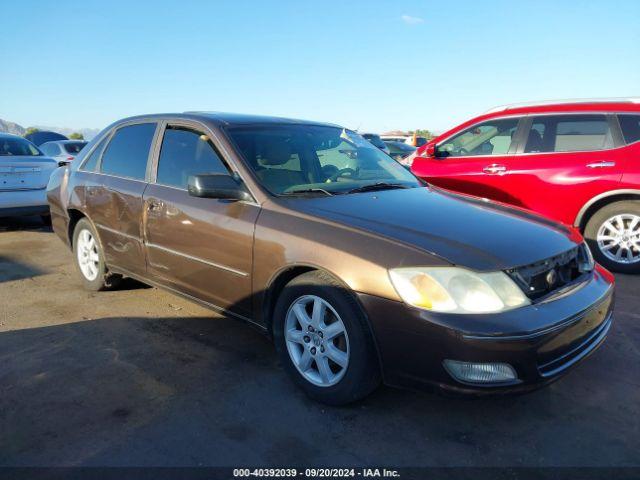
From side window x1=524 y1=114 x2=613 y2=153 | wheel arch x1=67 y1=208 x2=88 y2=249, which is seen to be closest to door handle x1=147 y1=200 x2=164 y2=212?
wheel arch x1=67 y1=208 x2=88 y2=249

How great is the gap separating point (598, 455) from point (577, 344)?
20.4 inches

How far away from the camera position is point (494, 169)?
5.67 m

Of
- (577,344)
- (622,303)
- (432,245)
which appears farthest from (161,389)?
(622,303)

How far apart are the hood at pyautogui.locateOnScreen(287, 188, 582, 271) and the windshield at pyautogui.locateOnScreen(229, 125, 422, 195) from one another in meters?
0.24

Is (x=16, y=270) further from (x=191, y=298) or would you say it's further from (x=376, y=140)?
(x=376, y=140)

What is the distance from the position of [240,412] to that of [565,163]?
14.3 feet

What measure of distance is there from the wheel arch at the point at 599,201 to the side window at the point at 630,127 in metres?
0.53

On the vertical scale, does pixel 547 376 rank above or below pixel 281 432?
above

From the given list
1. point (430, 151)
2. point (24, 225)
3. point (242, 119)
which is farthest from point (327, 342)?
point (24, 225)

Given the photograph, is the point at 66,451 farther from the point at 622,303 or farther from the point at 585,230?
the point at 585,230

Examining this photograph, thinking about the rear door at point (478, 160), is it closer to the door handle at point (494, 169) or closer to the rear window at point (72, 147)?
the door handle at point (494, 169)

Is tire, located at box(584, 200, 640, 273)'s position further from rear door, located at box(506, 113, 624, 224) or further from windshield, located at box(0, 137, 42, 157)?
windshield, located at box(0, 137, 42, 157)

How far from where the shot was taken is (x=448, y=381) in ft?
7.56

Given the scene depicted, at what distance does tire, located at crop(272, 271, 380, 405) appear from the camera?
2504 mm
